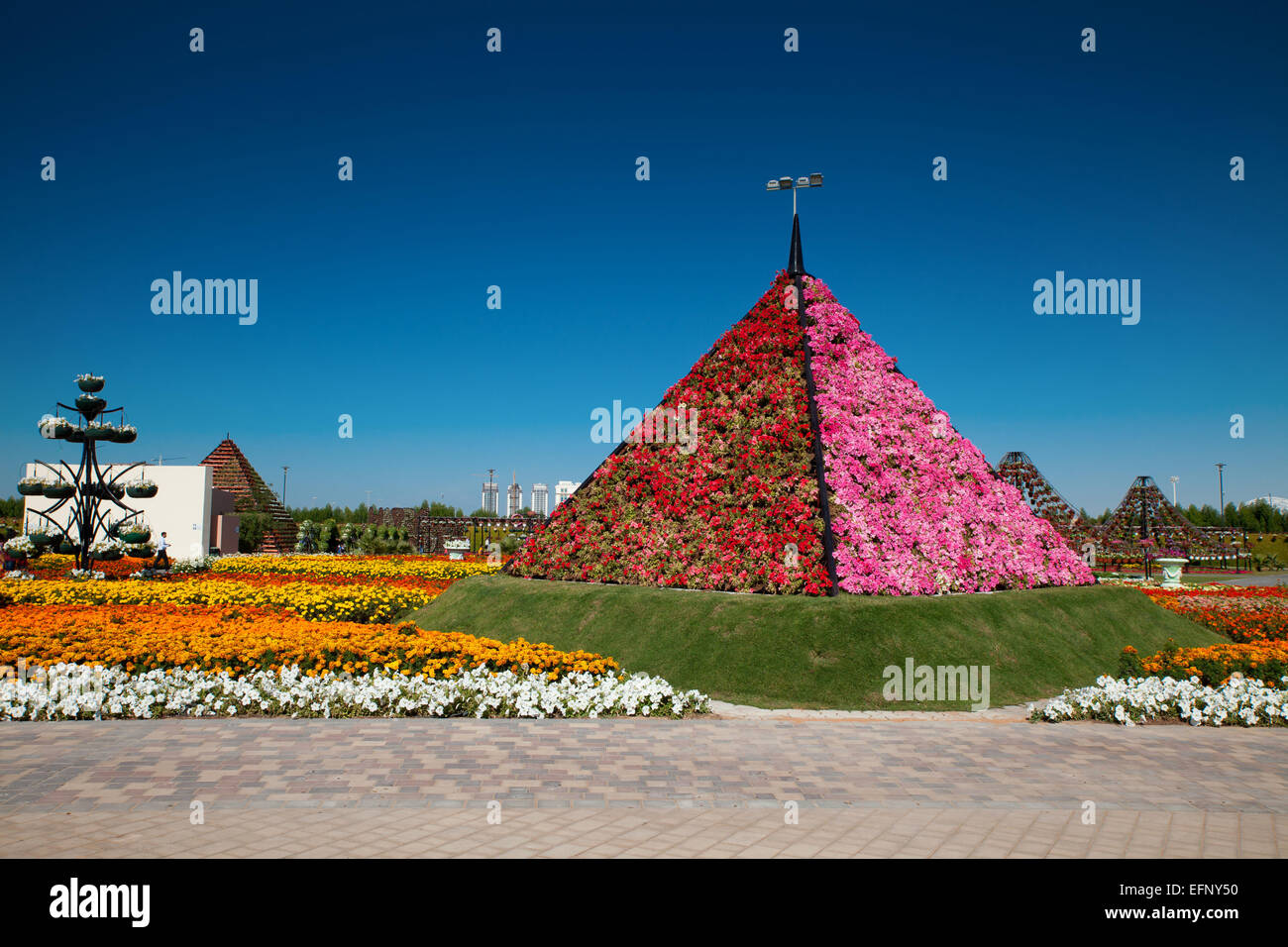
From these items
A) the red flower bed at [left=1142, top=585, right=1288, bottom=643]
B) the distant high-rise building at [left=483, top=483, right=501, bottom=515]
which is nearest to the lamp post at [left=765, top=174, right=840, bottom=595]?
the red flower bed at [left=1142, top=585, right=1288, bottom=643]

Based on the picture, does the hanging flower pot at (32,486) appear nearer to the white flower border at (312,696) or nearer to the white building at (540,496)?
the white flower border at (312,696)

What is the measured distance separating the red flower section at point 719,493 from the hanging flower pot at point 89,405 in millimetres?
16762

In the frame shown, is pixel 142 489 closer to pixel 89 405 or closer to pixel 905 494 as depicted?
pixel 89 405

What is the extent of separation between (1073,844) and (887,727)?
10.5 ft

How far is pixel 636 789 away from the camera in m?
6.18

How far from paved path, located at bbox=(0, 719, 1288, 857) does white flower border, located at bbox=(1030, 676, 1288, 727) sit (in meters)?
0.40

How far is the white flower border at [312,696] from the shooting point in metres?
8.50

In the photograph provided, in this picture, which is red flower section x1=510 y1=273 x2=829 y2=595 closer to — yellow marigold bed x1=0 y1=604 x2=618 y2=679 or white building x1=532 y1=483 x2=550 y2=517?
yellow marigold bed x1=0 y1=604 x2=618 y2=679

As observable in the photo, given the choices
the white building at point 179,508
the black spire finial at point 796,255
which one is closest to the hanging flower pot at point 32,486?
the white building at point 179,508

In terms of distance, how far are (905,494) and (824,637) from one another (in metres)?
2.98

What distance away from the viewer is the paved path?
512 cm
